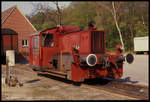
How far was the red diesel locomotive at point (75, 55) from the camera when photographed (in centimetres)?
977

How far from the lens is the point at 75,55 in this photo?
9.58 metres

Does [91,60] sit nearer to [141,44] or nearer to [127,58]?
[127,58]

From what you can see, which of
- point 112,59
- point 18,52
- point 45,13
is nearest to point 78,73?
point 112,59

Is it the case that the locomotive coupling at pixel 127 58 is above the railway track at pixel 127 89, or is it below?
above

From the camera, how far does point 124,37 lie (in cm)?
3781

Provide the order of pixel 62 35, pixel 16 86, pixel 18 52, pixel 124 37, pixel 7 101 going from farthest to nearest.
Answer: pixel 124 37 < pixel 18 52 < pixel 62 35 < pixel 16 86 < pixel 7 101

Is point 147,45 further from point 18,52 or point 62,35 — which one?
point 62,35

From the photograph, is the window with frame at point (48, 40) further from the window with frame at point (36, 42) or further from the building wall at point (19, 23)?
the building wall at point (19, 23)

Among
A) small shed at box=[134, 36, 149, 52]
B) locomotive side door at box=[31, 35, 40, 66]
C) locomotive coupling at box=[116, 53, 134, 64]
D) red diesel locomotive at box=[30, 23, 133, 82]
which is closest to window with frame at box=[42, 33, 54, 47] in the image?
red diesel locomotive at box=[30, 23, 133, 82]

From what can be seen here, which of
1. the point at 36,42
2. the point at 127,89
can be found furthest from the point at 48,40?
the point at 127,89

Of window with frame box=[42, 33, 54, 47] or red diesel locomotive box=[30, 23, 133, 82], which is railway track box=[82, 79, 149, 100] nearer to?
red diesel locomotive box=[30, 23, 133, 82]

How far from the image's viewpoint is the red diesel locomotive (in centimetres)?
977

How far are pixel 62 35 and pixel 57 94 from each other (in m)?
4.74

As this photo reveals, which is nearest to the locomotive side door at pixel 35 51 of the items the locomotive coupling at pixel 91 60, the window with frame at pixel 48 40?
the window with frame at pixel 48 40
